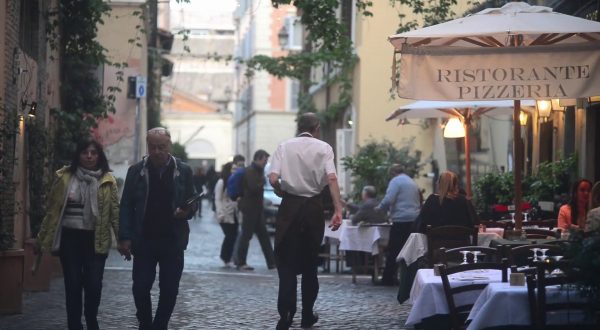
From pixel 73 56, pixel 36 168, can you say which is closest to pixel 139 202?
pixel 36 168

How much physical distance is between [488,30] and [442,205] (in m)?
3.23

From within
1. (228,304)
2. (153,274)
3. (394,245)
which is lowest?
(228,304)

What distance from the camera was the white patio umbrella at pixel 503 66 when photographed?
1128 cm

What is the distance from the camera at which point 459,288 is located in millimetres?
9500

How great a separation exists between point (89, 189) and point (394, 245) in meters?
7.80

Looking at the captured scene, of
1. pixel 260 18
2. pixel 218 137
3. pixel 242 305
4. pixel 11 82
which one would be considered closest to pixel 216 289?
pixel 242 305

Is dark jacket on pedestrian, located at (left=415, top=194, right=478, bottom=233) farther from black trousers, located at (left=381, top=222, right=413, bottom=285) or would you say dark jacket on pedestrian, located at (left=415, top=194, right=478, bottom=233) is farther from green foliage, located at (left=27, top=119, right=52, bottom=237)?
green foliage, located at (left=27, top=119, right=52, bottom=237)

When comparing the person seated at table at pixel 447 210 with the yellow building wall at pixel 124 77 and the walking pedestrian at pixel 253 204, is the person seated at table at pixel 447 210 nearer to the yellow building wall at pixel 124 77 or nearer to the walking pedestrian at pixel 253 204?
the walking pedestrian at pixel 253 204

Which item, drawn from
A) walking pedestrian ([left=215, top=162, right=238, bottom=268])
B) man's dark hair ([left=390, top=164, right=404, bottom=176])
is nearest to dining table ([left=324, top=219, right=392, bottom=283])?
man's dark hair ([left=390, top=164, right=404, bottom=176])

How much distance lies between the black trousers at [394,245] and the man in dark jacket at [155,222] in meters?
7.65

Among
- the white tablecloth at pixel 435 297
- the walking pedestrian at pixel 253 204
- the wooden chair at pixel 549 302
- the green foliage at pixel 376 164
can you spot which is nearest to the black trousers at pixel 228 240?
the walking pedestrian at pixel 253 204

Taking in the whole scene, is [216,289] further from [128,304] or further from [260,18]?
[260,18]

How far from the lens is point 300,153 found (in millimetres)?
11242

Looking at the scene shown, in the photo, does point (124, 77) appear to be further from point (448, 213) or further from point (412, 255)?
point (412, 255)
